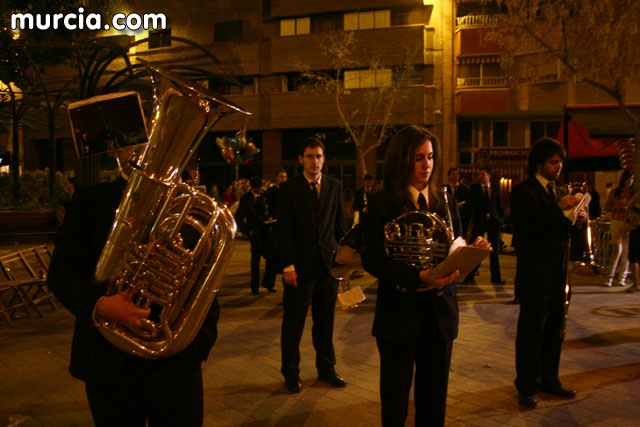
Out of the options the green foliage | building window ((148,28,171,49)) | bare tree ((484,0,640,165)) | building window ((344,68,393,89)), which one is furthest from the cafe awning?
building window ((344,68,393,89))

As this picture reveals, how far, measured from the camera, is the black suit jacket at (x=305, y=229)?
15.8 ft

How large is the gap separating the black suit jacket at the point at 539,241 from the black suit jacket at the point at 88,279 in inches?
114

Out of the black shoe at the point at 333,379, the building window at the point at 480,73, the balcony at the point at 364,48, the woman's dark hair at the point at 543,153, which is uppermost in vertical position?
the balcony at the point at 364,48

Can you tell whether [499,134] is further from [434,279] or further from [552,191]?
[434,279]

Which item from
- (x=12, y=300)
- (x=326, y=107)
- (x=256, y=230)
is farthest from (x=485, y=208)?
(x=326, y=107)

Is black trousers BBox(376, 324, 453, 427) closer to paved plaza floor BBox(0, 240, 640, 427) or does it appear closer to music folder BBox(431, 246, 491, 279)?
music folder BBox(431, 246, 491, 279)

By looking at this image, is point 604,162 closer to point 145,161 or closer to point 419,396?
point 419,396

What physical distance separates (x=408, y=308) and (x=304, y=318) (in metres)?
2.05

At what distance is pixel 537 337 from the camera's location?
440cm

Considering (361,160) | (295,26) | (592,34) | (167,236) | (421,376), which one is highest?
(295,26)

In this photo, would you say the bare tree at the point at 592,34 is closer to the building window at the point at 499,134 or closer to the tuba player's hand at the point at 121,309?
the tuba player's hand at the point at 121,309

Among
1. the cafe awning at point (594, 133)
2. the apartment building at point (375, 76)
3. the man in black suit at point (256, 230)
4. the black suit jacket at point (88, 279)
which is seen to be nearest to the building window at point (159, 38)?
the apartment building at point (375, 76)

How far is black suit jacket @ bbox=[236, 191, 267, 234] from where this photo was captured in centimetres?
966

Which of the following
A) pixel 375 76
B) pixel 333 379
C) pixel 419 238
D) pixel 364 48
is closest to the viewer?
pixel 419 238
